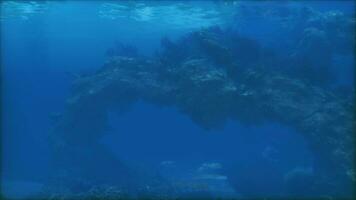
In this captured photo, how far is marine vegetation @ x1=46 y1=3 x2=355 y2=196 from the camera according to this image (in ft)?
57.0

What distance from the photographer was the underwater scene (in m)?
17.9

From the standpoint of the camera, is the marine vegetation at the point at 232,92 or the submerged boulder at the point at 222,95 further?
the marine vegetation at the point at 232,92

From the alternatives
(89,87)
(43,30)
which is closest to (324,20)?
(89,87)

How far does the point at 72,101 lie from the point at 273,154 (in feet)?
54.8

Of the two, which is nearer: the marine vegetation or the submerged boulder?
the submerged boulder

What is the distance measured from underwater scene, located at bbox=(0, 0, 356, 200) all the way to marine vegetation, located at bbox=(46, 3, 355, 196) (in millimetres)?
56

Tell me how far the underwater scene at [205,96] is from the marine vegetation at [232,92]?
0.06m

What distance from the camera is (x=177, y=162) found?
3791 centimetres

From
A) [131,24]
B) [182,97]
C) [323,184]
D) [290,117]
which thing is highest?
[131,24]

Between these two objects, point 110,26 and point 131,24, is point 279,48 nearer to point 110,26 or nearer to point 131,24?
point 131,24

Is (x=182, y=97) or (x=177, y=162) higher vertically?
(x=177, y=162)

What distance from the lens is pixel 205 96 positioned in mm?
18344

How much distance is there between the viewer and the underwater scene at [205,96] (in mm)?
17906

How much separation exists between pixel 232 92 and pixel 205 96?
4.05 feet
